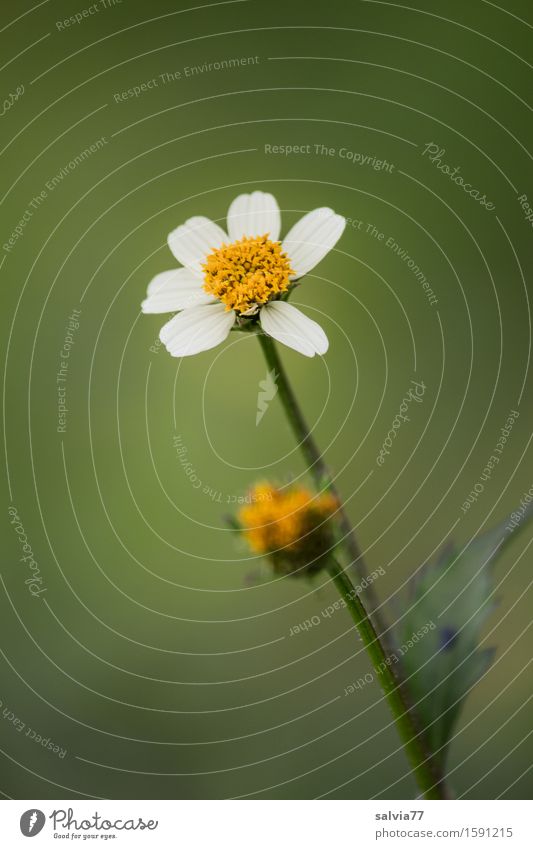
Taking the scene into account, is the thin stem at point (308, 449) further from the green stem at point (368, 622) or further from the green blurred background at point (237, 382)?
the green blurred background at point (237, 382)

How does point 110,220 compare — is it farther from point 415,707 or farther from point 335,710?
point 415,707

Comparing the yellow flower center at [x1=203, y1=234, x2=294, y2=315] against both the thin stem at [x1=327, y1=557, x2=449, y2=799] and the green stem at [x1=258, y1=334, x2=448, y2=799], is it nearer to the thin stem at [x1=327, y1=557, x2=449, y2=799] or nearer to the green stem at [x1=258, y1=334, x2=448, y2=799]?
the green stem at [x1=258, y1=334, x2=448, y2=799]

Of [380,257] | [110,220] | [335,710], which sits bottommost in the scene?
[335,710]

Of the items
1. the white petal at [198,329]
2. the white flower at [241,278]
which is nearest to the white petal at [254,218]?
the white flower at [241,278]

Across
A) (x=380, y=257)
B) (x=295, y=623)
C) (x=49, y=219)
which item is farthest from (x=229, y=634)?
(x=49, y=219)
